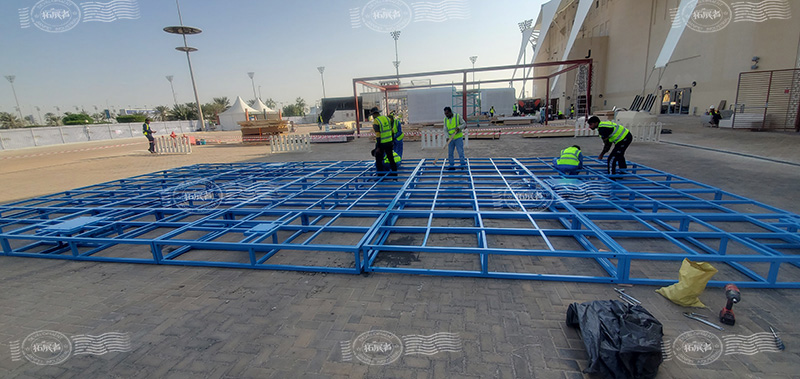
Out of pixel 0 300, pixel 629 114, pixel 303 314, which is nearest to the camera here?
pixel 303 314

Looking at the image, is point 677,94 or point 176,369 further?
point 677,94

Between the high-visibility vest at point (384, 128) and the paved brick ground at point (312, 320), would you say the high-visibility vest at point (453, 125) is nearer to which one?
the high-visibility vest at point (384, 128)

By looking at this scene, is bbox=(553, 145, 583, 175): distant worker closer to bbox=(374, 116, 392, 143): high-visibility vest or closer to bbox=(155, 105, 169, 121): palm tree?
bbox=(374, 116, 392, 143): high-visibility vest

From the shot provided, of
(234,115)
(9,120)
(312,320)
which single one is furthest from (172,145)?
(9,120)

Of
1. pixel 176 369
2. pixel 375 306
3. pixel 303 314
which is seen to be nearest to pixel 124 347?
pixel 176 369

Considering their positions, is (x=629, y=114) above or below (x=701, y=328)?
above

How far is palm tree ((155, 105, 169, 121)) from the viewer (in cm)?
6111

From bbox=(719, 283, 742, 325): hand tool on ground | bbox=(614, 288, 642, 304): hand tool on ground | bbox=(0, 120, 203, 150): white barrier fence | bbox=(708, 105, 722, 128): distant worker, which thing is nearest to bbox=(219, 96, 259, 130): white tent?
bbox=(0, 120, 203, 150): white barrier fence

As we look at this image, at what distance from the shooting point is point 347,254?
4.48 m

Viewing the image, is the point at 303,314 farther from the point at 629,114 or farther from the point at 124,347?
the point at 629,114

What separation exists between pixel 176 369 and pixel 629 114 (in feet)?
66.7

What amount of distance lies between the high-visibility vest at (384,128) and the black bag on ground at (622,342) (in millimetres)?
5969

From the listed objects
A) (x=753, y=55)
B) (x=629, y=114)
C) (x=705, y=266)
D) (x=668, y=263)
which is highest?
(x=753, y=55)

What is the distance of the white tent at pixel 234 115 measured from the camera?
42281 mm
